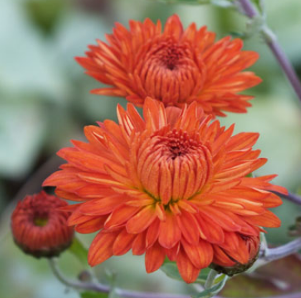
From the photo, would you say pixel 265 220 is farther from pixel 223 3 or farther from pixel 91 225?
pixel 223 3

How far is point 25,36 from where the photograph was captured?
81.5 inches

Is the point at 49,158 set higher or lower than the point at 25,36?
lower

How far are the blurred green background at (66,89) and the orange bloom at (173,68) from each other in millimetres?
827

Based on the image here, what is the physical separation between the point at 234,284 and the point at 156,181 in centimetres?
44

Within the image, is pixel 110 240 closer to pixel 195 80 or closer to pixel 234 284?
pixel 195 80

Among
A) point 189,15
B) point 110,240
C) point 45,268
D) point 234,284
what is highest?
point 189,15

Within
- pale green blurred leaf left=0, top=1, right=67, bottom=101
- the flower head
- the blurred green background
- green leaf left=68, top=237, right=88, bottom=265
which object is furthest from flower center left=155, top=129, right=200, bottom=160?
pale green blurred leaf left=0, top=1, right=67, bottom=101

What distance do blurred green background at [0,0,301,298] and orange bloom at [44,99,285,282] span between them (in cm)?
96

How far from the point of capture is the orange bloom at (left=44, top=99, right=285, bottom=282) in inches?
22.0

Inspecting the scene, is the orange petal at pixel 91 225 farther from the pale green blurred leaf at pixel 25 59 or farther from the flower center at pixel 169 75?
the pale green blurred leaf at pixel 25 59

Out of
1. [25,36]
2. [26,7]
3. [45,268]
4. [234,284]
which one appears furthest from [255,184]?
[26,7]

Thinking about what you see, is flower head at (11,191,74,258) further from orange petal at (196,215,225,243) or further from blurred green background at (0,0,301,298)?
blurred green background at (0,0,301,298)

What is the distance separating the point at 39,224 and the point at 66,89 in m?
1.27

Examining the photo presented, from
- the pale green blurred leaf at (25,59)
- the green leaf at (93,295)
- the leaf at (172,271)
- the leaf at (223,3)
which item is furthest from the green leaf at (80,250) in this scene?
the pale green blurred leaf at (25,59)
